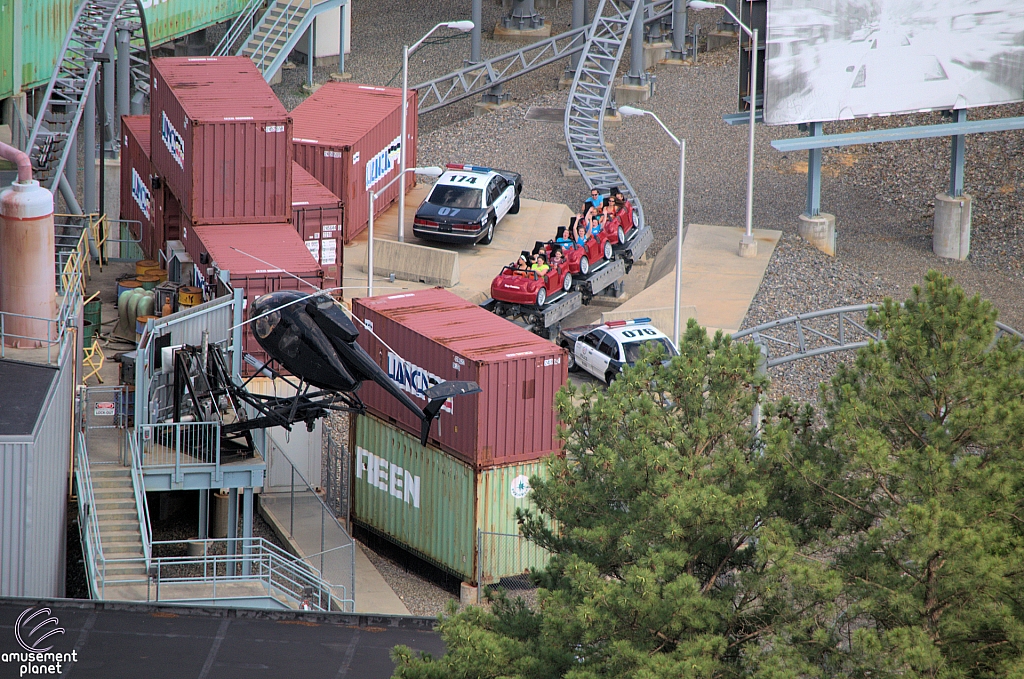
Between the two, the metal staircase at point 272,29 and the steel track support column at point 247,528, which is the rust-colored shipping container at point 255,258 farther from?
the metal staircase at point 272,29

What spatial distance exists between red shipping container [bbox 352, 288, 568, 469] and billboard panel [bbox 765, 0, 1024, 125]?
19064mm

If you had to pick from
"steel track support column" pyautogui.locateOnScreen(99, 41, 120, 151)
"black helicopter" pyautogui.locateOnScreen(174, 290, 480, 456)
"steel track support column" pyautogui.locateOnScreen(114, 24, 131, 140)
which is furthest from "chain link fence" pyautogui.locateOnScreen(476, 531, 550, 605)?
"steel track support column" pyautogui.locateOnScreen(114, 24, 131, 140)

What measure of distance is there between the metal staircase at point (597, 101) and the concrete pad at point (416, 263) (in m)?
7.36

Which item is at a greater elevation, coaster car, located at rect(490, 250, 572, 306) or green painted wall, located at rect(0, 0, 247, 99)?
green painted wall, located at rect(0, 0, 247, 99)

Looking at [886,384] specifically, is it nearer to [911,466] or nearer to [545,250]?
[911,466]

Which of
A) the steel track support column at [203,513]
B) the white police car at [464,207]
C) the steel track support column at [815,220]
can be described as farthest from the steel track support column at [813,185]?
the steel track support column at [203,513]

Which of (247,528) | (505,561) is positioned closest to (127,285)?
(247,528)

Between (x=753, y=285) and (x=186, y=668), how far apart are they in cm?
2530

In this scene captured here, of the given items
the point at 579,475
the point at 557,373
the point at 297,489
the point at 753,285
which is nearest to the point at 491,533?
the point at 557,373

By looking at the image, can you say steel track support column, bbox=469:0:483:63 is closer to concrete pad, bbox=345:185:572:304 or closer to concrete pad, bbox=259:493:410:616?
concrete pad, bbox=345:185:572:304

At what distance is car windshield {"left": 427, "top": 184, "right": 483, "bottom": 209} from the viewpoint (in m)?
47.2

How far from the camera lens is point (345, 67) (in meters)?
66.9

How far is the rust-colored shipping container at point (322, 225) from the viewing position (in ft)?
134

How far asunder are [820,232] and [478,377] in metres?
22.9
